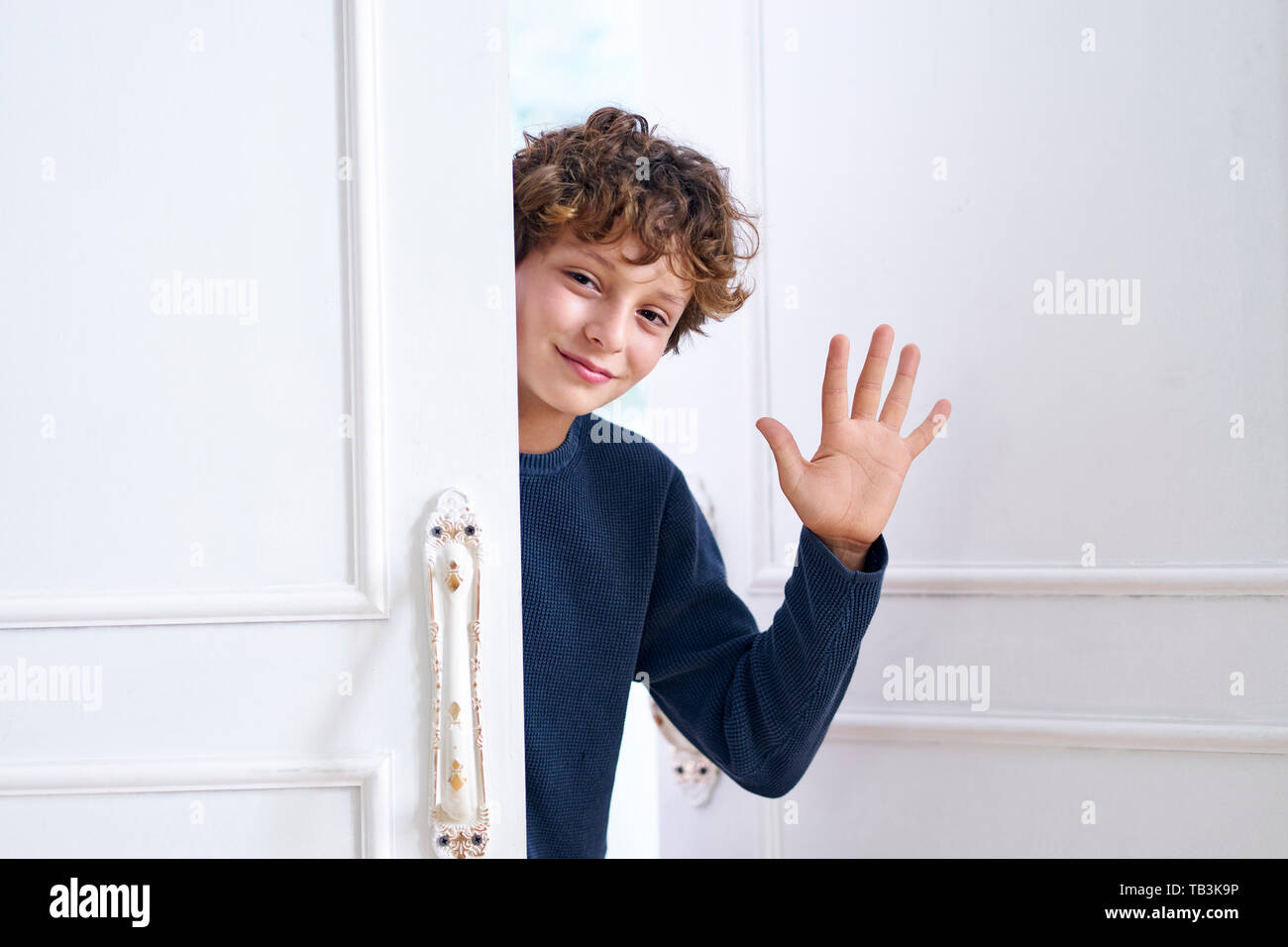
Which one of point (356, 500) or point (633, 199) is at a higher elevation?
point (633, 199)

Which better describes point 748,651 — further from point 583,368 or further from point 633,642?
point 583,368

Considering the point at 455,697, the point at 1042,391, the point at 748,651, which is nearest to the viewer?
the point at 455,697

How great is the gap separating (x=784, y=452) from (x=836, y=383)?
0.08 meters

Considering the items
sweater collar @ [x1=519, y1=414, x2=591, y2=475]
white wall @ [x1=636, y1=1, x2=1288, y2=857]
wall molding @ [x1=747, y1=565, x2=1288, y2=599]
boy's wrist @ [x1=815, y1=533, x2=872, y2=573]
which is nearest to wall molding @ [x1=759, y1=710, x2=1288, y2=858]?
white wall @ [x1=636, y1=1, x2=1288, y2=857]

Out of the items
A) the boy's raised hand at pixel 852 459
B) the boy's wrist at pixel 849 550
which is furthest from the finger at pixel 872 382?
the boy's wrist at pixel 849 550

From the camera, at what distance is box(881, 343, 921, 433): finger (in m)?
0.98

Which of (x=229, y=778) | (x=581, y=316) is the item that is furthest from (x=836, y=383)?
(x=229, y=778)

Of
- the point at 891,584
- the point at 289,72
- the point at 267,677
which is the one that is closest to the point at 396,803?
the point at 267,677

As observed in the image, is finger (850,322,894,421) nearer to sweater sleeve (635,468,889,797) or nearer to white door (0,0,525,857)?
sweater sleeve (635,468,889,797)

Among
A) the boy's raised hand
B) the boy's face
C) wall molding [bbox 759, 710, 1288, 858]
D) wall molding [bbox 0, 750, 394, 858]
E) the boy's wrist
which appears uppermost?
the boy's face

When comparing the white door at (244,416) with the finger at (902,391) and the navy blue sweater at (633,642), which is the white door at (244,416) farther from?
the finger at (902,391)

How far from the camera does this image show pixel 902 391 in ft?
3.23
